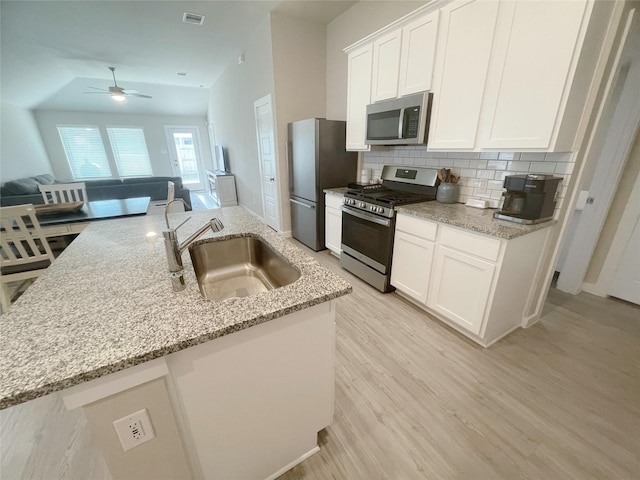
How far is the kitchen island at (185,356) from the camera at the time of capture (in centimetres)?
63

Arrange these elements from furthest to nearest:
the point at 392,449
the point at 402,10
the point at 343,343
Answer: the point at 402,10 → the point at 343,343 → the point at 392,449

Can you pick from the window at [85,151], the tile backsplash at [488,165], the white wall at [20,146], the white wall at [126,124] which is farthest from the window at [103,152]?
the tile backsplash at [488,165]

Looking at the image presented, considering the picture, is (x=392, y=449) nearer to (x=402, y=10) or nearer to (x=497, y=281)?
(x=497, y=281)

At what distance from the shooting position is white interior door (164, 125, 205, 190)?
841cm

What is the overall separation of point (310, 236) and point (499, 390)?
2.62m

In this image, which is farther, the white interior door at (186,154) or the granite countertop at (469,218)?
the white interior door at (186,154)

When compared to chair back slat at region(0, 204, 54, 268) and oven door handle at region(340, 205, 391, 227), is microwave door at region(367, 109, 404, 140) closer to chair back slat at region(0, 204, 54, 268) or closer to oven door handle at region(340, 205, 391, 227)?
oven door handle at region(340, 205, 391, 227)

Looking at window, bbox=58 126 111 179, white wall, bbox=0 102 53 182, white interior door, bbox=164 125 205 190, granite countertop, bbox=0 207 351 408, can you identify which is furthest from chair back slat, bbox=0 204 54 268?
white interior door, bbox=164 125 205 190

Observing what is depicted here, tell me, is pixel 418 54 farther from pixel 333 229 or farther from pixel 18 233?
pixel 18 233

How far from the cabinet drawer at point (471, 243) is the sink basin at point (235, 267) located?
4.32ft

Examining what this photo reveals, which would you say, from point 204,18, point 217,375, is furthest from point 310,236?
point 204,18

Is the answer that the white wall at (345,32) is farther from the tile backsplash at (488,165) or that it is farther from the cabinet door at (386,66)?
the tile backsplash at (488,165)

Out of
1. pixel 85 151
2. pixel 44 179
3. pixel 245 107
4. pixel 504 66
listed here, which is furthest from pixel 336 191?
pixel 85 151

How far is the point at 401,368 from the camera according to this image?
5.68 feet
